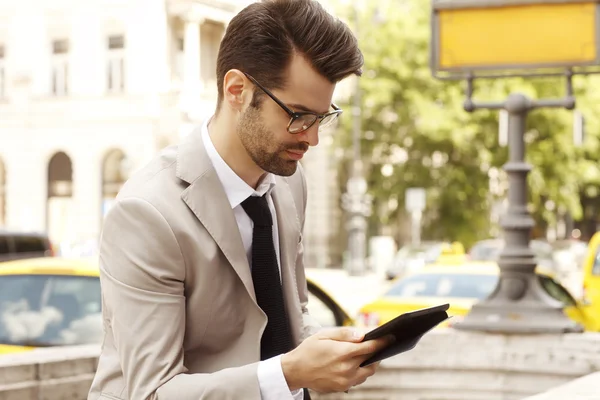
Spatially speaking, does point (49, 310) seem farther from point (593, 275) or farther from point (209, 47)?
point (209, 47)

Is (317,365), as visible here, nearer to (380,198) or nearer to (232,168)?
(232,168)

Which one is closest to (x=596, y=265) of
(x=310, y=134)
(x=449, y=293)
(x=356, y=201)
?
(x=449, y=293)

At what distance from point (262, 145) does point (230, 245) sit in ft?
0.77

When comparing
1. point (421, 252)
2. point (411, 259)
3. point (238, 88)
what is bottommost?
point (411, 259)

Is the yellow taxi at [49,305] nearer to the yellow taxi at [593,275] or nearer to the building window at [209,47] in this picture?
the yellow taxi at [593,275]

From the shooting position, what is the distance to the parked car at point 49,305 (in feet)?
23.9

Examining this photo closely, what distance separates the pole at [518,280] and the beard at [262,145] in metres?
4.50

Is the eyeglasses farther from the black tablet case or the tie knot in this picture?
the black tablet case

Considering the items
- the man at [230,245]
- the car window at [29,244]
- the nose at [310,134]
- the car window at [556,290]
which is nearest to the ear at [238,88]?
the man at [230,245]

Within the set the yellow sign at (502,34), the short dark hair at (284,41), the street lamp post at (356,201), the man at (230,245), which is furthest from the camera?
the street lamp post at (356,201)

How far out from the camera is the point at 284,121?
2.74m

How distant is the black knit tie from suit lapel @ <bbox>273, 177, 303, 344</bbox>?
0.22 feet

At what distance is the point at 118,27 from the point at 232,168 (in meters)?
42.9

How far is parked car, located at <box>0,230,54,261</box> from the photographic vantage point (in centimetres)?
1797
